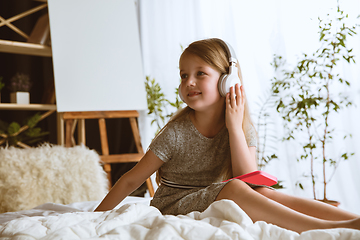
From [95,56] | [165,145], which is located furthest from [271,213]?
[95,56]

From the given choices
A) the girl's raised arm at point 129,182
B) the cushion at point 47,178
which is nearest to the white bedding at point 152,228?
the girl's raised arm at point 129,182

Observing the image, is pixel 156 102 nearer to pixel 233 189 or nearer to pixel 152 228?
pixel 233 189

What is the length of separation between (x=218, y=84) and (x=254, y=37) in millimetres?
1177

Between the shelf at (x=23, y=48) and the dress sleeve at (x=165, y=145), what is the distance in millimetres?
1797

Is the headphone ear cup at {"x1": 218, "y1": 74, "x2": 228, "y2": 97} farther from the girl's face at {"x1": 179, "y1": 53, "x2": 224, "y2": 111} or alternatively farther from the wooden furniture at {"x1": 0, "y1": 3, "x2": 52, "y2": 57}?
the wooden furniture at {"x1": 0, "y1": 3, "x2": 52, "y2": 57}

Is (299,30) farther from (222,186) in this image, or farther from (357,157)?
(222,186)

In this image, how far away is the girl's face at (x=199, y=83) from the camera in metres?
1.25

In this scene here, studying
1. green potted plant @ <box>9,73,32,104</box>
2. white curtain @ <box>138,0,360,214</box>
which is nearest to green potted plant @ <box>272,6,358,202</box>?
white curtain @ <box>138,0,360,214</box>

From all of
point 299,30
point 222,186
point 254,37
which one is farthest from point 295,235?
point 254,37

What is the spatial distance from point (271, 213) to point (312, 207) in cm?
16

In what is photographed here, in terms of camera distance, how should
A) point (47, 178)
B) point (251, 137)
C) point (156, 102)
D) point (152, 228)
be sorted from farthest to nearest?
point (156, 102), point (47, 178), point (251, 137), point (152, 228)

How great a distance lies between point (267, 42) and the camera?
2.24 metres

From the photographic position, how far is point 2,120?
2809 millimetres

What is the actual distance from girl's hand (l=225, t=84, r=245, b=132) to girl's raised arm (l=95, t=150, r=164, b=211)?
12.2 inches
